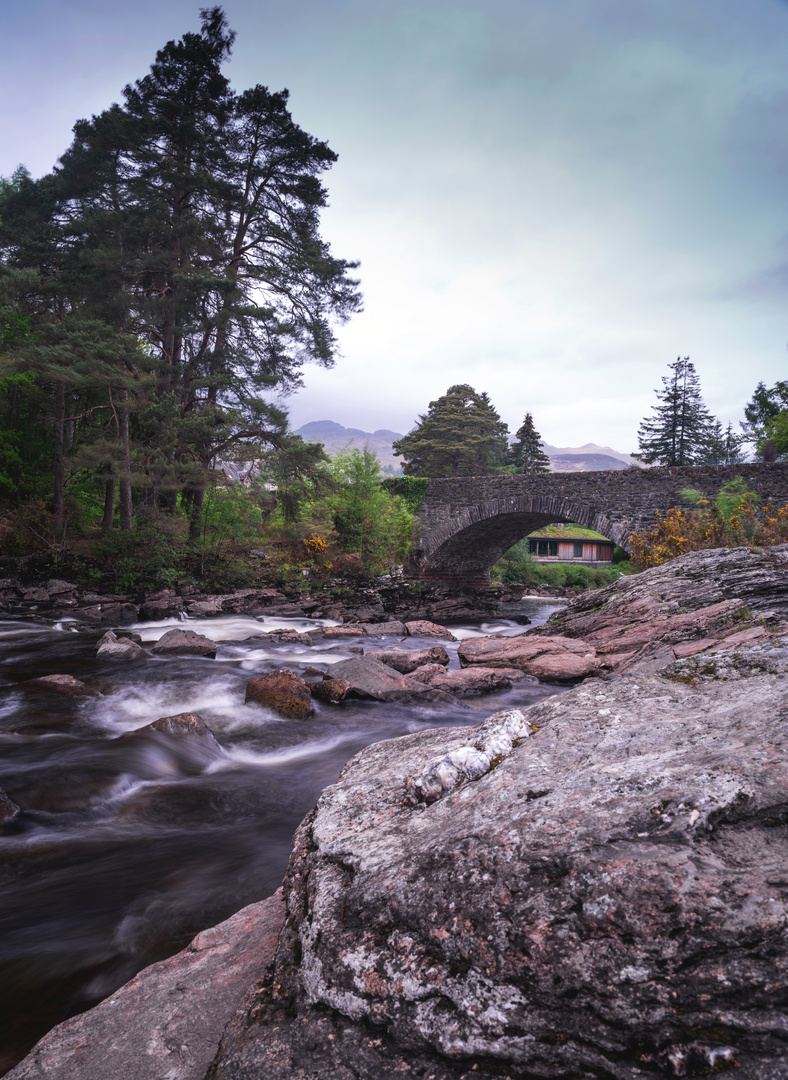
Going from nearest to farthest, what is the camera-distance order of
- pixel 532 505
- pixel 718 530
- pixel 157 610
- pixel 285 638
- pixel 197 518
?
1. pixel 718 530
2. pixel 285 638
3. pixel 157 610
4. pixel 197 518
5. pixel 532 505

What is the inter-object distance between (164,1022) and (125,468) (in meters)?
15.6

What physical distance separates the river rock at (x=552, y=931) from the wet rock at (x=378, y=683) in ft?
17.2

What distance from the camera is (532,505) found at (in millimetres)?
21016

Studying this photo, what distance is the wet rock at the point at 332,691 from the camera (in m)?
7.25

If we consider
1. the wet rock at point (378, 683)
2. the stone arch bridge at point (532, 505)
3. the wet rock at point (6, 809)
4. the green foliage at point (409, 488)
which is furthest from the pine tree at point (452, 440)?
the wet rock at point (6, 809)

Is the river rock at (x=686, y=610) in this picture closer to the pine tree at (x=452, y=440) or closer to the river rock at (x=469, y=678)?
the river rock at (x=469, y=678)

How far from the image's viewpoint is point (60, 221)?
62.5 feet

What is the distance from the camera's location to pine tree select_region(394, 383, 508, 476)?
45688 mm

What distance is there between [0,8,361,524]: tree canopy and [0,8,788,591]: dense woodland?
0.22 ft

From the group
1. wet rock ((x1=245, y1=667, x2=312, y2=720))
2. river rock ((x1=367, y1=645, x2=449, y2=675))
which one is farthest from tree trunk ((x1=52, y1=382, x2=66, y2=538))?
wet rock ((x1=245, y1=667, x2=312, y2=720))

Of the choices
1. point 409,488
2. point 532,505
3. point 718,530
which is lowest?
point 718,530

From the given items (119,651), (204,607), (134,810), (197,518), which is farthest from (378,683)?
(197,518)

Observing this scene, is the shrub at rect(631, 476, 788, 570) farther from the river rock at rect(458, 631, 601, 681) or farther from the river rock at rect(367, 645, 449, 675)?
the river rock at rect(367, 645, 449, 675)

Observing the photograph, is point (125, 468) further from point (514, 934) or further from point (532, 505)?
point (514, 934)
